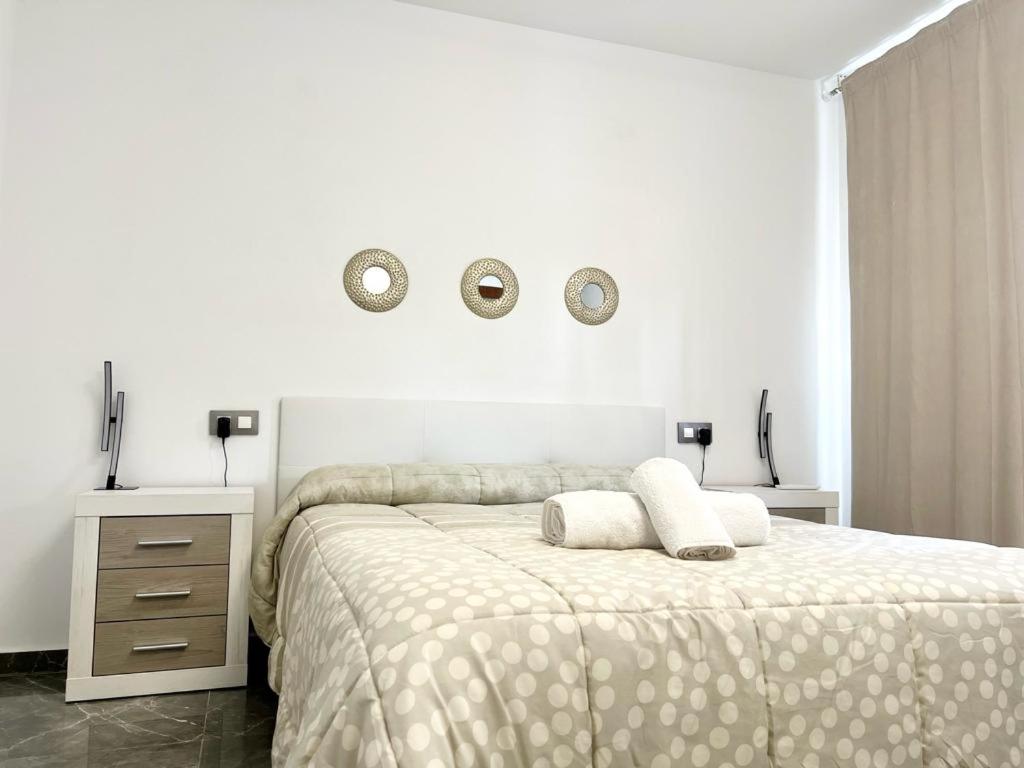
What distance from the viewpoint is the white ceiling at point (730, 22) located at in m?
3.27

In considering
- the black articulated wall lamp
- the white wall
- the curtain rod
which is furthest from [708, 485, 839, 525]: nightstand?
the black articulated wall lamp

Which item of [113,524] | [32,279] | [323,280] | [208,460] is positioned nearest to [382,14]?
[323,280]

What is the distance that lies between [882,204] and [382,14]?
238 centimetres

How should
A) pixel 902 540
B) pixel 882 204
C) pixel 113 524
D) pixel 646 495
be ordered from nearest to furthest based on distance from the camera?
pixel 646 495
pixel 902 540
pixel 113 524
pixel 882 204

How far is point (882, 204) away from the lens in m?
3.46

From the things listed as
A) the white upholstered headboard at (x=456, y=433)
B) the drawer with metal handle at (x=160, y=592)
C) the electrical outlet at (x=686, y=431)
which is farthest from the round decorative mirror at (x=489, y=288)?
the drawer with metal handle at (x=160, y=592)

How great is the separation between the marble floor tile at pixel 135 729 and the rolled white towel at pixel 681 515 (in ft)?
4.01

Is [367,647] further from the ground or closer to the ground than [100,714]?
further from the ground

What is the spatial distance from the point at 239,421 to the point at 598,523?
179 cm

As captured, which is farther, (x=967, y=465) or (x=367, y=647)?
(x=967, y=465)

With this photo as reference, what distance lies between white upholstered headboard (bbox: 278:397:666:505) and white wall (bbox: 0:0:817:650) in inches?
3.5

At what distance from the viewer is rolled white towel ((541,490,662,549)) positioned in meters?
1.66

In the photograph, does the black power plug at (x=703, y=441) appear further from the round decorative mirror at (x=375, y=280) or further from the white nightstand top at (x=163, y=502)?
the white nightstand top at (x=163, y=502)

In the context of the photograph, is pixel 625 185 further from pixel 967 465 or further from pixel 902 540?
pixel 902 540
